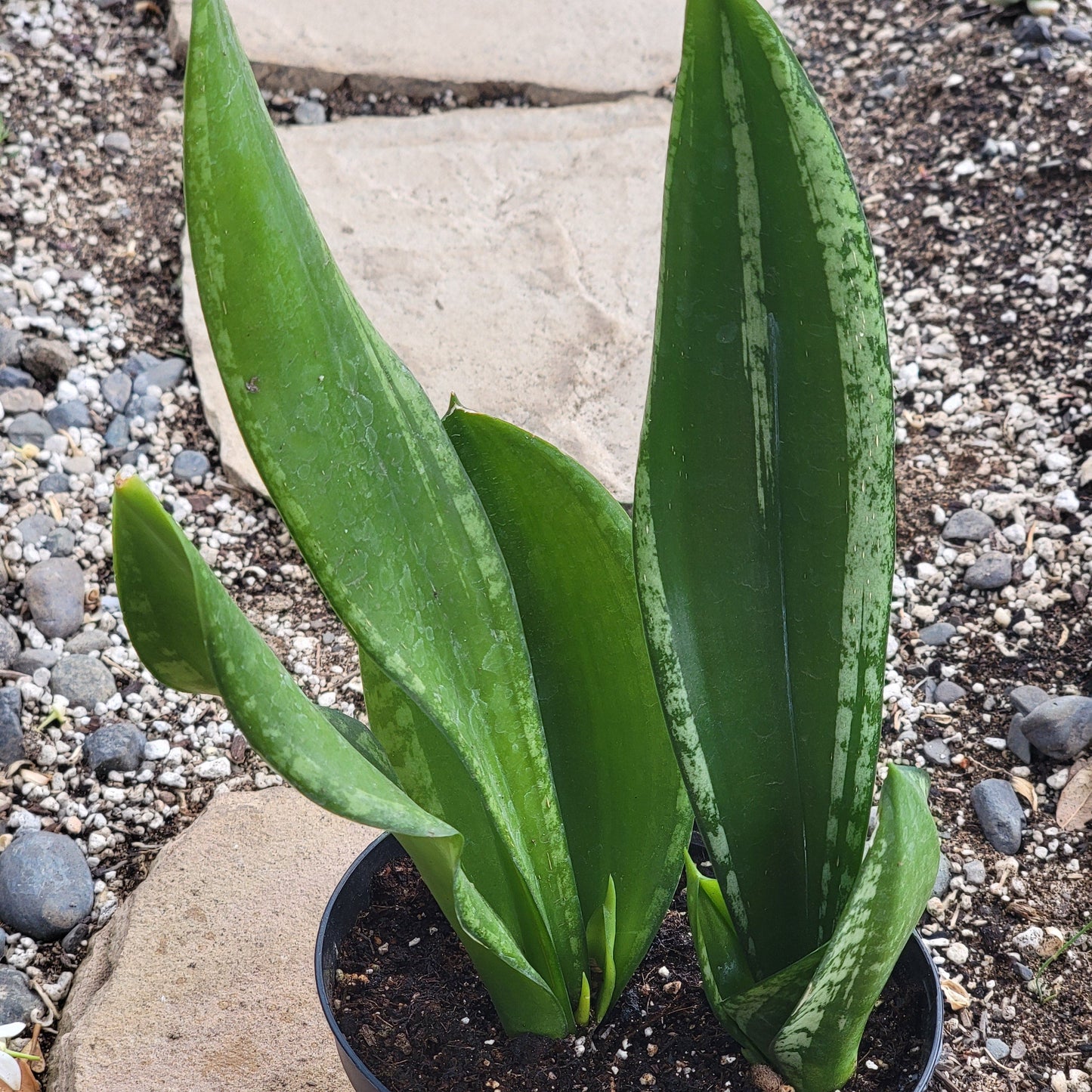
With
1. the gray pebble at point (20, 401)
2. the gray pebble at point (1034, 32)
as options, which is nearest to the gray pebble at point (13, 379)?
the gray pebble at point (20, 401)

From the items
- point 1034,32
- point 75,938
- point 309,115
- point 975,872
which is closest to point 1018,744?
point 975,872

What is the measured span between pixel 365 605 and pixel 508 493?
0.16 metres

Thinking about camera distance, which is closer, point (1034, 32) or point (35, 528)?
point (35, 528)

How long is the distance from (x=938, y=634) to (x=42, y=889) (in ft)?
3.49

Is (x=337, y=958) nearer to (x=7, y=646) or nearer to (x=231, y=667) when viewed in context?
(x=231, y=667)

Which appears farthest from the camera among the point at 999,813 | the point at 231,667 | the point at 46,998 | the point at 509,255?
the point at 509,255

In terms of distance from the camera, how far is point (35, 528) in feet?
5.45

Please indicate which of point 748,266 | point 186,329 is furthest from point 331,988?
point 186,329

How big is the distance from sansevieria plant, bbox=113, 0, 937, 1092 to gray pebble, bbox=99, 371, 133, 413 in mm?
1318

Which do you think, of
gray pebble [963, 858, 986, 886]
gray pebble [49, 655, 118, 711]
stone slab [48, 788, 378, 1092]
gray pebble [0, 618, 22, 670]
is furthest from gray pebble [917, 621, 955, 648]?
gray pebble [0, 618, 22, 670]

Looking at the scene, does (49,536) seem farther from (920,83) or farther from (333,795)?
(920,83)

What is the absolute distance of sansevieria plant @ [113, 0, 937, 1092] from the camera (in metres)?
0.52

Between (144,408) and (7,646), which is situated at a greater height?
(144,408)

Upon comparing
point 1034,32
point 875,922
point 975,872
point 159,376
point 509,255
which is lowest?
point 975,872
